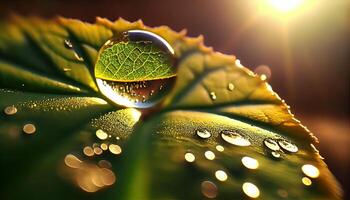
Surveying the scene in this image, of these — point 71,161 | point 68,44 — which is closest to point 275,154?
point 71,161

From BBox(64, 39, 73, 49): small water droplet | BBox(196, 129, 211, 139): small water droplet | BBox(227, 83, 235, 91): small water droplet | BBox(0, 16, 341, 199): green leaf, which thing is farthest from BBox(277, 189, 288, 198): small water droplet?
BBox(64, 39, 73, 49): small water droplet

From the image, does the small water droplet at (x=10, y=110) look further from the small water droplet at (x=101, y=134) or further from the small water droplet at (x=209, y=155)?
the small water droplet at (x=209, y=155)

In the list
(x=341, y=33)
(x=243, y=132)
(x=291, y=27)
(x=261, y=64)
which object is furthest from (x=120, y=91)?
(x=341, y=33)

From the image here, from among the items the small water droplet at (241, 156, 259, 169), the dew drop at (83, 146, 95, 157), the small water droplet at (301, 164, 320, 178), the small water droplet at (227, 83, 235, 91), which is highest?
the small water droplet at (227, 83, 235, 91)

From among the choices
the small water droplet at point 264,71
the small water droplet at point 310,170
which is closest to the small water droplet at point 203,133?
the small water droplet at point 310,170

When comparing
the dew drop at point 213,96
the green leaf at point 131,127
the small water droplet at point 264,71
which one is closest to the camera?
the green leaf at point 131,127

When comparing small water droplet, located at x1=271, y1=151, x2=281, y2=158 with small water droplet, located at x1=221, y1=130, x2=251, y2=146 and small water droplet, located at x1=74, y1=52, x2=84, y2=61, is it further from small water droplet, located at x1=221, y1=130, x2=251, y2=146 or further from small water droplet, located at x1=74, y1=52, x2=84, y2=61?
small water droplet, located at x1=74, y1=52, x2=84, y2=61

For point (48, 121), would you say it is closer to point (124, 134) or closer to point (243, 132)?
point (124, 134)

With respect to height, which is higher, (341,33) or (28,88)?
(341,33)
